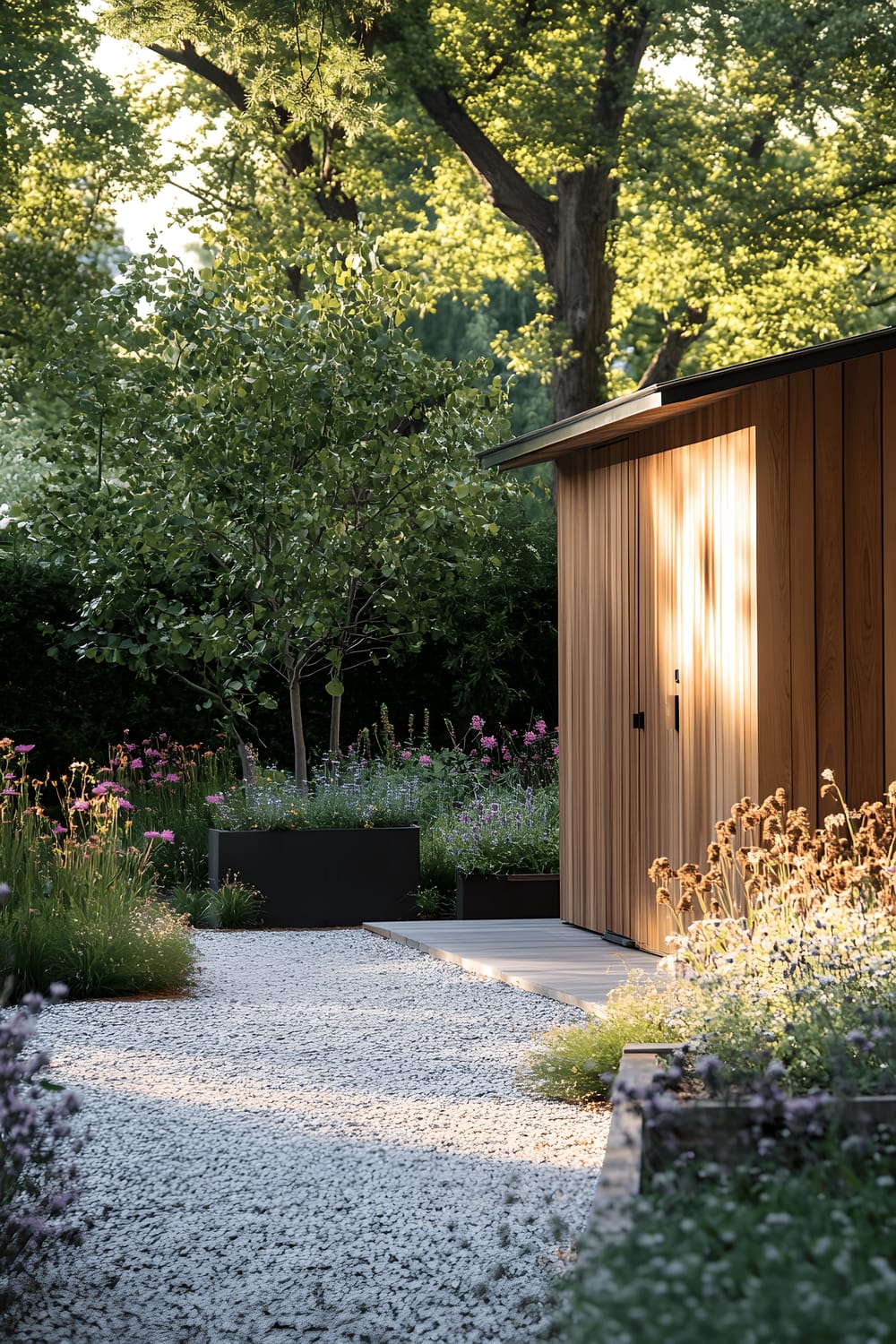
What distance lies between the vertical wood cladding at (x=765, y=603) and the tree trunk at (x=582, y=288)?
965 cm

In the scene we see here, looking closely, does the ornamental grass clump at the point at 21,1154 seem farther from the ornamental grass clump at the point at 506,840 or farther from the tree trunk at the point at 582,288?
the tree trunk at the point at 582,288

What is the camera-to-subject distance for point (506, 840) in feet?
29.6

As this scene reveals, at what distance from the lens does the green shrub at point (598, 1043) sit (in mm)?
4562

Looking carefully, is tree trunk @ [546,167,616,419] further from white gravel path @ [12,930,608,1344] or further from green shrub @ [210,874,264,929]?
white gravel path @ [12,930,608,1344]

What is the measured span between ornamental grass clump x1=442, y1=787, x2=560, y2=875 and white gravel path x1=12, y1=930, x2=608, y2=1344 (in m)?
2.46

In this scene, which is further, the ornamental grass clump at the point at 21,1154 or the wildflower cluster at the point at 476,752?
the wildflower cluster at the point at 476,752

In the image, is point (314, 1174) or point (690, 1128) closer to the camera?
point (690, 1128)

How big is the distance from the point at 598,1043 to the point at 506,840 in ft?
14.2

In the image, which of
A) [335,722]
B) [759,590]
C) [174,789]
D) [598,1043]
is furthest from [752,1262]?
[335,722]

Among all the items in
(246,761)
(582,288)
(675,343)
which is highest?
(675,343)

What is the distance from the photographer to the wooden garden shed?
615 cm

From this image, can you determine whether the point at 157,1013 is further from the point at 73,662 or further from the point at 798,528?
the point at 73,662

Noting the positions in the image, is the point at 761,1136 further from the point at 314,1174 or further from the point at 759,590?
the point at 759,590

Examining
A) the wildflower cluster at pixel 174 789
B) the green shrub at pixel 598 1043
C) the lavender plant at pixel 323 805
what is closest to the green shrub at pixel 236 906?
the lavender plant at pixel 323 805
